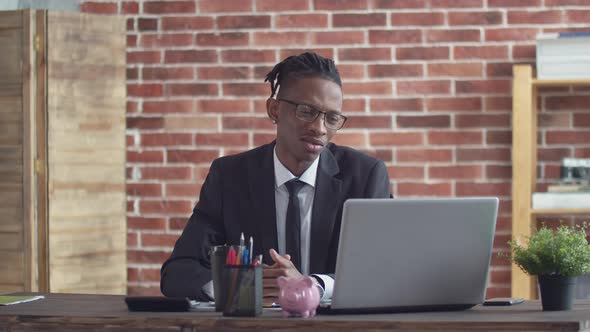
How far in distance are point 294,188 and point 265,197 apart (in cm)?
8

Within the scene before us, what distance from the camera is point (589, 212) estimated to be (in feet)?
11.1

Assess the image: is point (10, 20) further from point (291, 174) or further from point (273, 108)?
point (291, 174)

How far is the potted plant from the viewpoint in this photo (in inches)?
75.5

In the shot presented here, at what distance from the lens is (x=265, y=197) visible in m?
2.51

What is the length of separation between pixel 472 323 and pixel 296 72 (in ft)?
3.38

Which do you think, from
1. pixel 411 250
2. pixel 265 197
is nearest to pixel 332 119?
pixel 265 197

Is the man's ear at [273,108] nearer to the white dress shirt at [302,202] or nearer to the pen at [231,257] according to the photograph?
the white dress shirt at [302,202]

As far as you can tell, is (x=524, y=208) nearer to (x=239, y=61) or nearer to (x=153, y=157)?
(x=239, y=61)

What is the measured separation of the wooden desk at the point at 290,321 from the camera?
1703 mm

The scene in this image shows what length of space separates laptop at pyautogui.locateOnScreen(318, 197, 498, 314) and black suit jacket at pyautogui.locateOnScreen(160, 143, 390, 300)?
1.91ft

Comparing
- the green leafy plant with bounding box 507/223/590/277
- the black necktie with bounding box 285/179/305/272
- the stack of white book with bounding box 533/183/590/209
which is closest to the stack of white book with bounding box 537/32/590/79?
the stack of white book with bounding box 533/183/590/209

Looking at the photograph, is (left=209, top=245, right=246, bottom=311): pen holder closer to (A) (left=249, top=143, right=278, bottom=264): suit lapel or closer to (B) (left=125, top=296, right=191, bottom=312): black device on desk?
(B) (left=125, top=296, right=191, bottom=312): black device on desk

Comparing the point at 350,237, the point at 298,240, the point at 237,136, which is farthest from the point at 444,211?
the point at 237,136

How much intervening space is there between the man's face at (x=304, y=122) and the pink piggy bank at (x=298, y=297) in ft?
2.16
